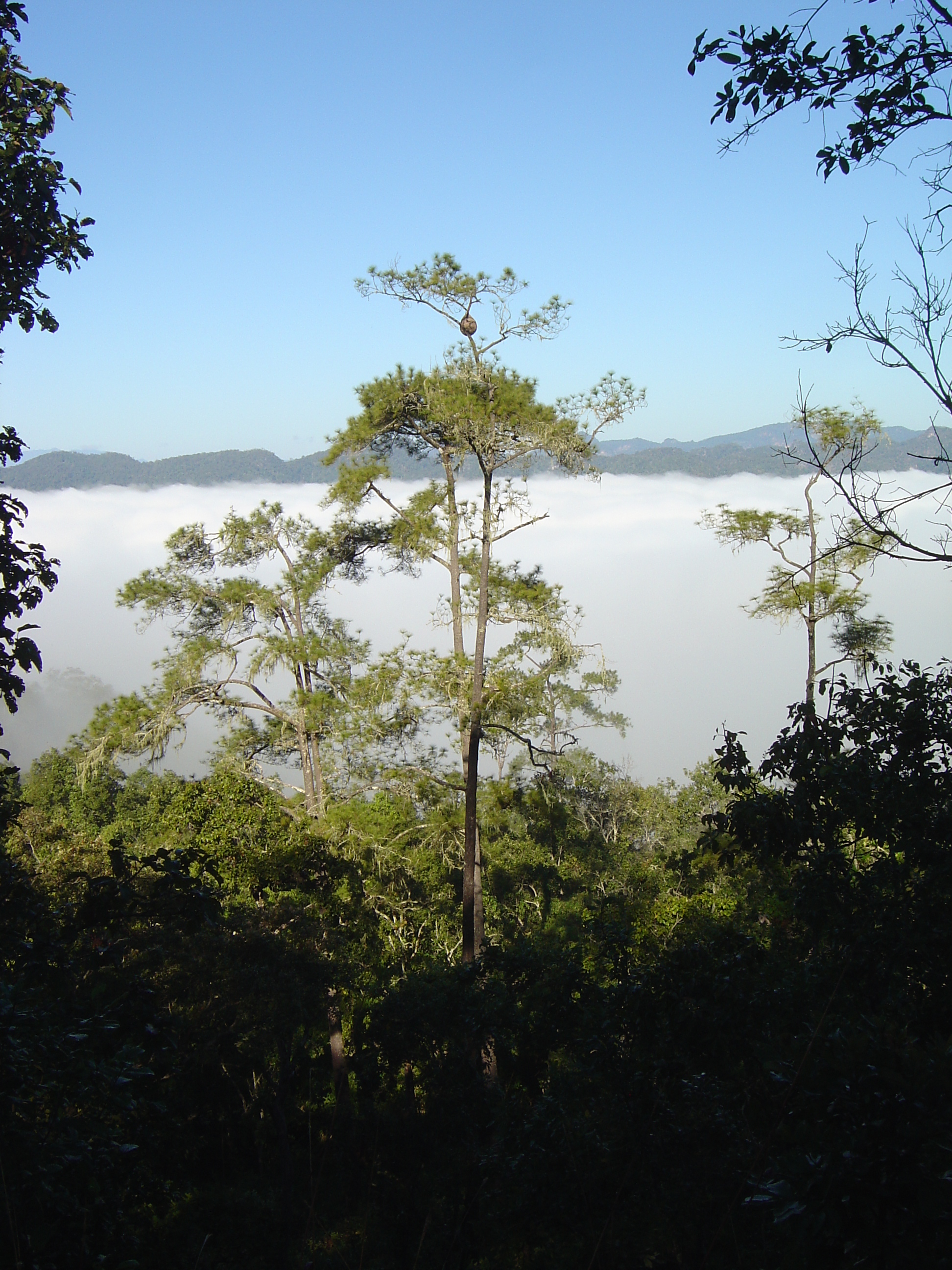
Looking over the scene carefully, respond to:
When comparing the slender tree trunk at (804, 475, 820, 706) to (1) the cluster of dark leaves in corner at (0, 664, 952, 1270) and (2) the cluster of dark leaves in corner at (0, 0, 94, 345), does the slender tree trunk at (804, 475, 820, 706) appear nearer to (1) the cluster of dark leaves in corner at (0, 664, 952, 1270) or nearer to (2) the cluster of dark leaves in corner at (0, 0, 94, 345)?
(1) the cluster of dark leaves in corner at (0, 664, 952, 1270)

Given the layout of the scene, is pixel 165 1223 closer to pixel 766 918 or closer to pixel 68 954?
pixel 68 954

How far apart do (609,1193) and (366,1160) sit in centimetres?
893

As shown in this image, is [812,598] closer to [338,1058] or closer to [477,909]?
[477,909]

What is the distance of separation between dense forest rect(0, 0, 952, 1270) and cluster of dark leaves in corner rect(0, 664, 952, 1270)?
1.1 inches

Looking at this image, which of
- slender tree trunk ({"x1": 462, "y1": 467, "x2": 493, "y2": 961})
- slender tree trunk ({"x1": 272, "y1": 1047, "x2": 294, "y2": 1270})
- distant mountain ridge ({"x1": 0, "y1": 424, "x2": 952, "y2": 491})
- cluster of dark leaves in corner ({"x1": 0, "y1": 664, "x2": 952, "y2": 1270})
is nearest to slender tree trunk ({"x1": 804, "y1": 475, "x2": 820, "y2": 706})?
cluster of dark leaves in corner ({"x1": 0, "y1": 664, "x2": 952, "y2": 1270})

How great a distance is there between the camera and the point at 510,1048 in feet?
23.3

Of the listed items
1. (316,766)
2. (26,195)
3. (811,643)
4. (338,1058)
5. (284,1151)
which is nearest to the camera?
(26,195)

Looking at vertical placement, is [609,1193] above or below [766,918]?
above

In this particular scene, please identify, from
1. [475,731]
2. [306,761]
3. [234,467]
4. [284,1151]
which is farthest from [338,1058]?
[234,467]

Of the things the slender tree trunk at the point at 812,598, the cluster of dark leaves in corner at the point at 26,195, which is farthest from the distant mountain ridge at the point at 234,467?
the cluster of dark leaves in corner at the point at 26,195

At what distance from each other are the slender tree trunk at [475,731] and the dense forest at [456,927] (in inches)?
2.3

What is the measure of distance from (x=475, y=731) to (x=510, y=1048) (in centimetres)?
584

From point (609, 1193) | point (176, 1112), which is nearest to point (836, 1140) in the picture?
point (609, 1193)

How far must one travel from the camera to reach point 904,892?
16.7 feet
